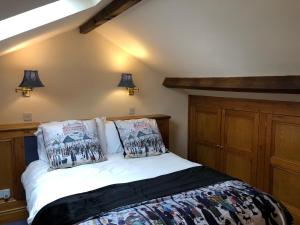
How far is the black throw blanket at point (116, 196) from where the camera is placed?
167 cm

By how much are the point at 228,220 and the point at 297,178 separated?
1358 mm

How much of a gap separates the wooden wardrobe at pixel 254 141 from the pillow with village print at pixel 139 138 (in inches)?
36.2

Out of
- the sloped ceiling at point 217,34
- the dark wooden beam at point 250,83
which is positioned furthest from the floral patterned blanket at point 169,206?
the sloped ceiling at point 217,34

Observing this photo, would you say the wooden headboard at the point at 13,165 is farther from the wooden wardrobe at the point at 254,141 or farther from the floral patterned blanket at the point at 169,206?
the wooden wardrobe at the point at 254,141

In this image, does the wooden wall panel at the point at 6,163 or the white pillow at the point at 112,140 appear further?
the white pillow at the point at 112,140

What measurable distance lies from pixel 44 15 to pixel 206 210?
169cm

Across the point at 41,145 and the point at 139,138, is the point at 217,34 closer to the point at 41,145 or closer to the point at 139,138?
the point at 139,138

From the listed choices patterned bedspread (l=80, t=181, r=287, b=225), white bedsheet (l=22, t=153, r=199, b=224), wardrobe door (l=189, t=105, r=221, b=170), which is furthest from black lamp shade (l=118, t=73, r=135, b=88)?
patterned bedspread (l=80, t=181, r=287, b=225)

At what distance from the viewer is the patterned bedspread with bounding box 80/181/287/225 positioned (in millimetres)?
1563

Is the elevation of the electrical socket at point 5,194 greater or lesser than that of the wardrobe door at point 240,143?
lesser

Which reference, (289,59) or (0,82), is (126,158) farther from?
(289,59)

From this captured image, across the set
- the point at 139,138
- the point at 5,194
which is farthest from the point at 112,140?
the point at 5,194

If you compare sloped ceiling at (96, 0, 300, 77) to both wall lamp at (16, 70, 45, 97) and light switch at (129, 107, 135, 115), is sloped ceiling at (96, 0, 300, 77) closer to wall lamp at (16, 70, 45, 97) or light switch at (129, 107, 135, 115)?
light switch at (129, 107, 135, 115)

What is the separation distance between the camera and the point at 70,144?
2559mm
